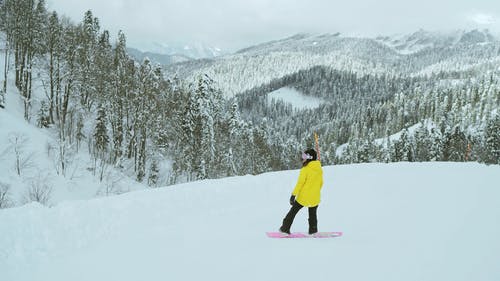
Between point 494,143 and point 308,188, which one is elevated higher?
point 308,188

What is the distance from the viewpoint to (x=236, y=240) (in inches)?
294

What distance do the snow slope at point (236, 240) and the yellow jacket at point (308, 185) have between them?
0.87 meters

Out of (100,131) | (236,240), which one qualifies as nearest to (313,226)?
(236,240)

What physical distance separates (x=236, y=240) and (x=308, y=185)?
6.37ft

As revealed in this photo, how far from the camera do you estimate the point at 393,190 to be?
14.0 meters

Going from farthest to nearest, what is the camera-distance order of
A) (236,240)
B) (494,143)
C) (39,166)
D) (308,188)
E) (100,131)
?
1. (494,143)
2. (100,131)
3. (39,166)
4. (308,188)
5. (236,240)

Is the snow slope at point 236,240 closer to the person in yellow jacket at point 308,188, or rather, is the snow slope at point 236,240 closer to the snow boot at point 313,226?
the snow boot at point 313,226

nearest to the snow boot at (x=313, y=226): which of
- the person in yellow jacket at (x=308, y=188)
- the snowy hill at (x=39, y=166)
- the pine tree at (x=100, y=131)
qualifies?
the person in yellow jacket at (x=308, y=188)

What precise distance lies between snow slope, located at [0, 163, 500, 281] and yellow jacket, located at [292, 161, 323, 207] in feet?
2.84

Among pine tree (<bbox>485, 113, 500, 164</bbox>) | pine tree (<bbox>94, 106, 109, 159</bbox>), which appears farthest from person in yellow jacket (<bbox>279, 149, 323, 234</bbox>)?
pine tree (<bbox>485, 113, 500, 164</bbox>)

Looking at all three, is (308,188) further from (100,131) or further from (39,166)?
(100,131)

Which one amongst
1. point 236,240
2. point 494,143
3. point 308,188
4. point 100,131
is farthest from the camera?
point 494,143

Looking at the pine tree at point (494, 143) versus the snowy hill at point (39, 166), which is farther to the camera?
the pine tree at point (494, 143)

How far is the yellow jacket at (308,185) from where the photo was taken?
7.87m
